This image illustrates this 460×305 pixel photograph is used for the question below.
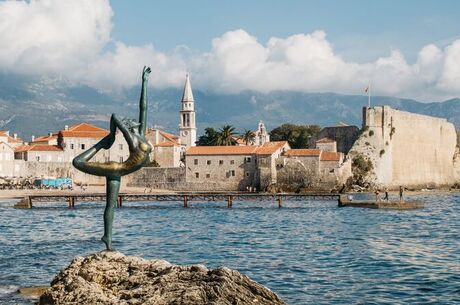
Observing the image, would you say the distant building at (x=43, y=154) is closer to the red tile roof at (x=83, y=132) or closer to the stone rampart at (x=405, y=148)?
the red tile roof at (x=83, y=132)

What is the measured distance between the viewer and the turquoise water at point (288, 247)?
58.8 ft

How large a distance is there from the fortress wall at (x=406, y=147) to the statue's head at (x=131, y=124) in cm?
7946

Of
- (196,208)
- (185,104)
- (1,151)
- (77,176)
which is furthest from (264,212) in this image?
(185,104)

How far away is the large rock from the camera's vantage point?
27.6 ft

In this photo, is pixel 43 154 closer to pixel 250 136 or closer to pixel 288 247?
pixel 250 136

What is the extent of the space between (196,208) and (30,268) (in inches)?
1492

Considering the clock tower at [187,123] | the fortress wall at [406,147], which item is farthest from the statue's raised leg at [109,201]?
the clock tower at [187,123]

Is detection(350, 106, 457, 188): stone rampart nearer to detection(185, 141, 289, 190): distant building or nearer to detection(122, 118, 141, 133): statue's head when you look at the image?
detection(185, 141, 289, 190): distant building

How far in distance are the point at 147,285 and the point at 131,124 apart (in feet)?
10.8

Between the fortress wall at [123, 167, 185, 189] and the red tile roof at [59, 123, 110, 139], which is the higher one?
the red tile roof at [59, 123, 110, 139]

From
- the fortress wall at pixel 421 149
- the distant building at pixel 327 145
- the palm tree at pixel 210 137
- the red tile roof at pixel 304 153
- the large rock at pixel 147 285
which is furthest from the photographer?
the palm tree at pixel 210 137

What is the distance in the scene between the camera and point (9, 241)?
29734mm

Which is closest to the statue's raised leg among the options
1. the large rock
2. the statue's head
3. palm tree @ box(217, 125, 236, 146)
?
the statue's head

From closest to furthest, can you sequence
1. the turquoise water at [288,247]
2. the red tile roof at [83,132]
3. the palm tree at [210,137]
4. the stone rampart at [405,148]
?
the turquoise water at [288,247] → the stone rampart at [405,148] → the red tile roof at [83,132] → the palm tree at [210,137]
